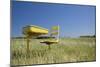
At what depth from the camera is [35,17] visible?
2717 mm

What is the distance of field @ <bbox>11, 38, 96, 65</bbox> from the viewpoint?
2645 mm

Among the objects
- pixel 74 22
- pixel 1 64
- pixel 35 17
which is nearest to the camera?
pixel 1 64

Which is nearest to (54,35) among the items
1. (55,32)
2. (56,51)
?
(55,32)

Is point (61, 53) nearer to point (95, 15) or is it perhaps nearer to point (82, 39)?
point (82, 39)

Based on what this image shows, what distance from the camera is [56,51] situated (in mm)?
2824

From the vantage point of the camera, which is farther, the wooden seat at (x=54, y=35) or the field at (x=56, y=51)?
the wooden seat at (x=54, y=35)

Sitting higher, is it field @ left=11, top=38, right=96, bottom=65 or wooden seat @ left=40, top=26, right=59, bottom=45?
wooden seat @ left=40, top=26, right=59, bottom=45

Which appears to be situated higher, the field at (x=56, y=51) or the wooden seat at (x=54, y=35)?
the wooden seat at (x=54, y=35)

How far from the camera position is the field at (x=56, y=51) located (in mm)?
2645

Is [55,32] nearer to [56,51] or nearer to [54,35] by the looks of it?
[54,35]

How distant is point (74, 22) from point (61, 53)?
48cm

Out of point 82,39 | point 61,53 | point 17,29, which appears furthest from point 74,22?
point 17,29

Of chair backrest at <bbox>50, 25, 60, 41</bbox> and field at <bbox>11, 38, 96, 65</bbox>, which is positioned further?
chair backrest at <bbox>50, 25, 60, 41</bbox>

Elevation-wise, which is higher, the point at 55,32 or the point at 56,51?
the point at 55,32
